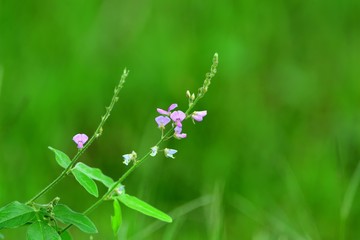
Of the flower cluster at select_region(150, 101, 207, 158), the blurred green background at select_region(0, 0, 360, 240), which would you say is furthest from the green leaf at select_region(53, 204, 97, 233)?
the blurred green background at select_region(0, 0, 360, 240)

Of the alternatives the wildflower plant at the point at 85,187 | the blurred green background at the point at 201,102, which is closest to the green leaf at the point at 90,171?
the wildflower plant at the point at 85,187

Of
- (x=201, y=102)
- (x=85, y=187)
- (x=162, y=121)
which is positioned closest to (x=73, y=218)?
(x=85, y=187)

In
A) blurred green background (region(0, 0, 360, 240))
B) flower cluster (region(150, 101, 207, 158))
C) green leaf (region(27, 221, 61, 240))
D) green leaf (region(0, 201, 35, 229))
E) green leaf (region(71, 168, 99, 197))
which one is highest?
blurred green background (region(0, 0, 360, 240))

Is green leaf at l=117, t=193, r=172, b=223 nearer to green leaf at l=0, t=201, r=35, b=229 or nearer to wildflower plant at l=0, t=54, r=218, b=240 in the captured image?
wildflower plant at l=0, t=54, r=218, b=240

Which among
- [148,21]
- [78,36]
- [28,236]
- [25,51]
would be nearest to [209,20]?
[148,21]

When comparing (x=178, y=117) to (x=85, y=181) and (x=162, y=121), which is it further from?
(x=85, y=181)

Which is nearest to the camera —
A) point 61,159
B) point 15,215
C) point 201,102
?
point 15,215

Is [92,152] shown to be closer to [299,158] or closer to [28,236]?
[299,158]
